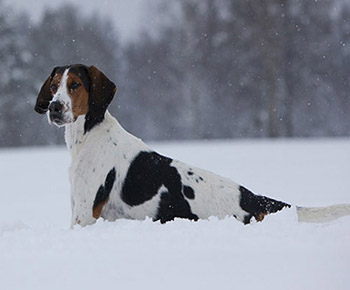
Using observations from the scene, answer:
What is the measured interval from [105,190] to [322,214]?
1648 millimetres

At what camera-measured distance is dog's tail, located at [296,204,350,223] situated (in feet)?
13.8

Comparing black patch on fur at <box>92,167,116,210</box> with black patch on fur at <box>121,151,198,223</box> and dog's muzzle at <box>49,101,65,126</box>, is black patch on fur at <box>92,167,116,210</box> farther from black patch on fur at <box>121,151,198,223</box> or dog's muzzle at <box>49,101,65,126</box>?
dog's muzzle at <box>49,101,65,126</box>

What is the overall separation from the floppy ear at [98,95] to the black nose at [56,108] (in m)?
0.27

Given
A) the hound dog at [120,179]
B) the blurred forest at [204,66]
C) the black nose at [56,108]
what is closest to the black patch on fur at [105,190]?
the hound dog at [120,179]

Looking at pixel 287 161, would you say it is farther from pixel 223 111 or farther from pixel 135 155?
pixel 223 111

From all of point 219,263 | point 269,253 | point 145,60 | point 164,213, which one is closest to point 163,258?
point 219,263

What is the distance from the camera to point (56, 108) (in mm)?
4406

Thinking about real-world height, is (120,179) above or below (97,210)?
above

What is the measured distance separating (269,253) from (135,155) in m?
2.03

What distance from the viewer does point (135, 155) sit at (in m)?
4.62

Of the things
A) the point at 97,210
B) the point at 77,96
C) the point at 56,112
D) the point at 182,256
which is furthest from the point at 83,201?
the point at 182,256

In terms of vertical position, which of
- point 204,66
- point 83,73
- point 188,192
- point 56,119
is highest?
point 83,73

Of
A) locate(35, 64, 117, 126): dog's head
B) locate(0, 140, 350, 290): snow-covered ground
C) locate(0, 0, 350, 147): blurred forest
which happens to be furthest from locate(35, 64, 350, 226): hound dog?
locate(0, 0, 350, 147): blurred forest

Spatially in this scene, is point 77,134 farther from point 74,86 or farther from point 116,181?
point 116,181
